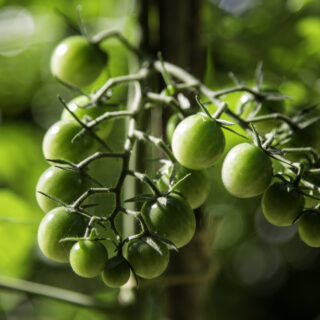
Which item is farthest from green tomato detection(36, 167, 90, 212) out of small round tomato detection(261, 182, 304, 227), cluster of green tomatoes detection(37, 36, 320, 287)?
small round tomato detection(261, 182, 304, 227)

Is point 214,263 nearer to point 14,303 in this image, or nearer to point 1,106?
point 14,303

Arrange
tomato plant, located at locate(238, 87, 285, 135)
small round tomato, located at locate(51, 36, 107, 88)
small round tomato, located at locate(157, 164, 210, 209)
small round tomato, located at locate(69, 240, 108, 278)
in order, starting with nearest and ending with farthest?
small round tomato, located at locate(69, 240, 108, 278) < small round tomato, located at locate(157, 164, 210, 209) < tomato plant, located at locate(238, 87, 285, 135) < small round tomato, located at locate(51, 36, 107, 88)

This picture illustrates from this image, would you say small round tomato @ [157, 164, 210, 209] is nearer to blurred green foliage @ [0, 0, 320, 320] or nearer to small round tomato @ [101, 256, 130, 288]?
small round tomato @ [101, 256, 130, 288]

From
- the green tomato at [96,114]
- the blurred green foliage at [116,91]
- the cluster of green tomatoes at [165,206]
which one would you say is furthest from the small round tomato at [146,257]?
the blurred green foliage at [116,91]

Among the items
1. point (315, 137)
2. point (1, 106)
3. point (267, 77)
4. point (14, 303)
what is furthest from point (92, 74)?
point (14, 303)

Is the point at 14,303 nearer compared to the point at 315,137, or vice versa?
the point at 315,137

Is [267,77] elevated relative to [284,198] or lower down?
lower down

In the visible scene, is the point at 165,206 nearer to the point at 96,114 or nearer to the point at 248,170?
the point at 248,170
